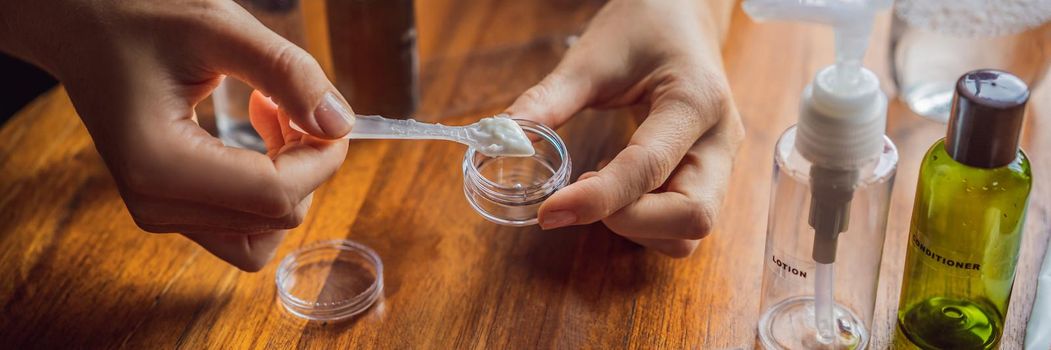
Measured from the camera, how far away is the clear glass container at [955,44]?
41.3 inches

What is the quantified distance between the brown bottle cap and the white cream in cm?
33

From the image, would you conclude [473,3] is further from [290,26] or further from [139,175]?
[139,175]

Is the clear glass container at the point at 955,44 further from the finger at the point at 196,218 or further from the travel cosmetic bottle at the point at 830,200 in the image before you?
the finger at the point at 196,218

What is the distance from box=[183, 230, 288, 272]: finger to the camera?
0.92 meters

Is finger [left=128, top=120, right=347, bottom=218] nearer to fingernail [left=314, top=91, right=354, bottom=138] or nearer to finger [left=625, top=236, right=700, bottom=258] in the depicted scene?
fingernail [left=314, top=91, right=354, bottom=138]

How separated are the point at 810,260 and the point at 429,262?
0.34 m

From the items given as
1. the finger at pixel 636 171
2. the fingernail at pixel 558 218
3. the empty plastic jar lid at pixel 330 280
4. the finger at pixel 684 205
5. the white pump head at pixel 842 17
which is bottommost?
the empty plastic jar lid at pixel 330 280

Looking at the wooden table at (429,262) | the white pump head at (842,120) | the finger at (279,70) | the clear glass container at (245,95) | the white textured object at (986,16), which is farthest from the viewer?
the clear glass container at (245,95)

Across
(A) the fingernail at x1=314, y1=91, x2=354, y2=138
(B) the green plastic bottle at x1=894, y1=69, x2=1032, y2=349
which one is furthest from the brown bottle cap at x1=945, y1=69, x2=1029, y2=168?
(A) the fingernail at x1=314, y1=91, x2=354, y2=138

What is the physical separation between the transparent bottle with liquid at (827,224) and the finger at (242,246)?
436 mm

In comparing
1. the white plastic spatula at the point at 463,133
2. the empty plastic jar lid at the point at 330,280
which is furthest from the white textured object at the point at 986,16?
the empty plastic jar lid at the point at 330,280

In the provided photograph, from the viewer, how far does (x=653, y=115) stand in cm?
93

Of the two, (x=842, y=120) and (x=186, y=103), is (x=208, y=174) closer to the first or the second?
(x=186, y=103)

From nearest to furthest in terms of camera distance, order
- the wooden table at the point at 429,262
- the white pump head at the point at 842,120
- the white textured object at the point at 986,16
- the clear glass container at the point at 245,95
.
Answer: the white pump head at the point at 842,120 < the wooden table at the point at 429,262 < the white textured object at the point at 986,16 < the clear glass container at the point at 245,95
